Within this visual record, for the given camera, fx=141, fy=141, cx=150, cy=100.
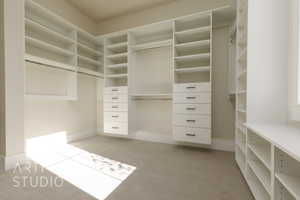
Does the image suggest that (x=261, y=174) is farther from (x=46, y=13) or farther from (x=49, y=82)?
(x=46, y=13)

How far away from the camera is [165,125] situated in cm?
271

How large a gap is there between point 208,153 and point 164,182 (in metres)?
1.10

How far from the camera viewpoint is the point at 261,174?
43.5 inches

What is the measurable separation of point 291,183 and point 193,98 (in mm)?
1524

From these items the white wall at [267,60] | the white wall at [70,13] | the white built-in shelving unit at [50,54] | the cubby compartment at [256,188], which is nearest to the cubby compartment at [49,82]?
the white built-in shelving unit at [50,54]

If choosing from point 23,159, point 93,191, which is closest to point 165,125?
point 93,191

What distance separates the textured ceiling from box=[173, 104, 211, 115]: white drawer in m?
2.03

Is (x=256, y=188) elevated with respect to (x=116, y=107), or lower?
lower

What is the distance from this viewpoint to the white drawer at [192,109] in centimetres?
210

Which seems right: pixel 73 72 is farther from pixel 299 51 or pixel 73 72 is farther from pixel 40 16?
pixel 299 51

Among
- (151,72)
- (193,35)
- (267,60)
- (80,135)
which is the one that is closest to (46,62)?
(80,135)

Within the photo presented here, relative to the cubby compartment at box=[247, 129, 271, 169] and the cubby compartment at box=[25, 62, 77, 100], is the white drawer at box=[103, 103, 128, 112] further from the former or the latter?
the cubby compartment at box=[247, 129, 271, 169]

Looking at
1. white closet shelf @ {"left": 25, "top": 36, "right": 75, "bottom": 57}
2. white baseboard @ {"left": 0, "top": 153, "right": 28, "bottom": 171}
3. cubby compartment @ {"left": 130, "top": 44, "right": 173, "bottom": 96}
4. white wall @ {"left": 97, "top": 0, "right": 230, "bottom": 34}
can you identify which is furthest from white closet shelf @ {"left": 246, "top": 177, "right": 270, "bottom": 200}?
white closet shelf @ {"left": 25, "top": 36, "right": 75, "bottom": 57}

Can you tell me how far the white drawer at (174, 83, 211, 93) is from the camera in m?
2.10
